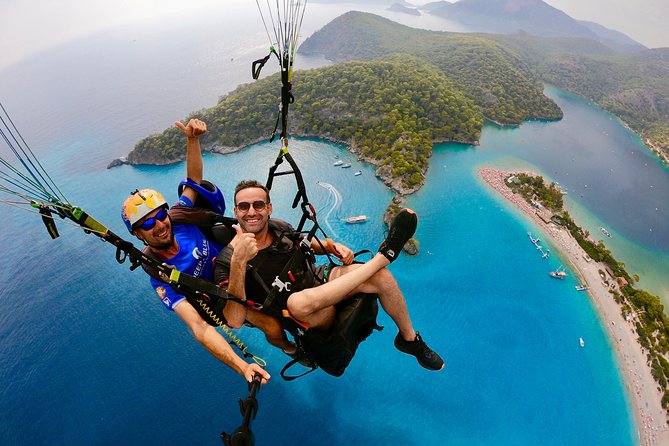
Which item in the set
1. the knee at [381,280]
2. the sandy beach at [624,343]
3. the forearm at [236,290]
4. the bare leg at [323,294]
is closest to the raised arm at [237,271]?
the forearm at [236,290]

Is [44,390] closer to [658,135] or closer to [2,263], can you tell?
[2,263]

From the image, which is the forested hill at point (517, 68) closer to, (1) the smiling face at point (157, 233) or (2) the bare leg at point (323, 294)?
(2) the bare leg at point (323, 294)

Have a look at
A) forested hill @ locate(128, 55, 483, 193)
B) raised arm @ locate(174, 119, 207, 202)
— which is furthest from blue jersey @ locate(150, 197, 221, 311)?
forested hill @ locate(128, 55, 483, 193)

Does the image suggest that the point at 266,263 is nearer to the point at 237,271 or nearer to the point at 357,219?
the point at 237,271

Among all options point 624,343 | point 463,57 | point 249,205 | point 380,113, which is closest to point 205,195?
point 249,205

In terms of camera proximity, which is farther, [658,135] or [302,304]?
[658,135]

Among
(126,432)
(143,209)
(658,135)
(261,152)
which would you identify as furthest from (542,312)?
(658,135)
